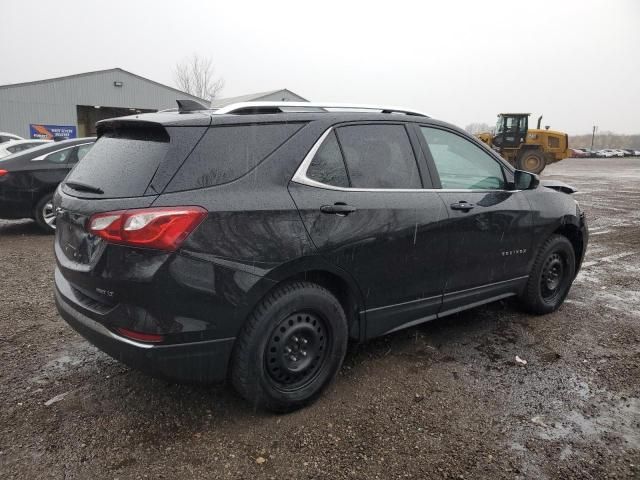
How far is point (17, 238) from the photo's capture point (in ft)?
23.7

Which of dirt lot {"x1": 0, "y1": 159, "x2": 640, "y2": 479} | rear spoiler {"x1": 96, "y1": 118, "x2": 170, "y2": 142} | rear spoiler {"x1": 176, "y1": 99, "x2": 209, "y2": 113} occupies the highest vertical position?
rear spoiler {"x1": 176, "y1": 99, "x2": 209, "y2": 113}

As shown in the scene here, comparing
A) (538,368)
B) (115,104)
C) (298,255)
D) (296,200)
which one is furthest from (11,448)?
(115,104)

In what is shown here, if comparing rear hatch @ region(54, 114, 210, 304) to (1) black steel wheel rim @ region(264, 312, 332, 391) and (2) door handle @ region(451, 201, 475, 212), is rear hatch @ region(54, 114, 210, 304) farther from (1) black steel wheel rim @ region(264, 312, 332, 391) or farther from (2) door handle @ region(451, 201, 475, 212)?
(2) door handle @ region(451, 201, 475, 212)

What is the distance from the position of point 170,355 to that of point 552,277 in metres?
3.54

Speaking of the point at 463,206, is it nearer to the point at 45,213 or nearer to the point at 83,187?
the point at 83,187

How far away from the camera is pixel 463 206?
11.1ft

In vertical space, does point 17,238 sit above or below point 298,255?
below

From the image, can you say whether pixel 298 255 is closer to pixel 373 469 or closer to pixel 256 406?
pixel 256 406

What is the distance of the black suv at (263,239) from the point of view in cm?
229

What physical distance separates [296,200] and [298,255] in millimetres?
301

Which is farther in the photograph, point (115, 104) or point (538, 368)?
point (115, 104)

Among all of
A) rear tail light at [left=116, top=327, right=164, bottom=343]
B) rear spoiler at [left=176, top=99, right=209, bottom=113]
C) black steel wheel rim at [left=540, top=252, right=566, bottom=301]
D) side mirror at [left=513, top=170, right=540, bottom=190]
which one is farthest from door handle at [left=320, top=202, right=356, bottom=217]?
black steel wheel rim at [left=540, top=252, right=566, bottom=301]

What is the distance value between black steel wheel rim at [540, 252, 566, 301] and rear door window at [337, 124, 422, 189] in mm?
1828

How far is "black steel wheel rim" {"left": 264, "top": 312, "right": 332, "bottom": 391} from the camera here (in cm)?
262
